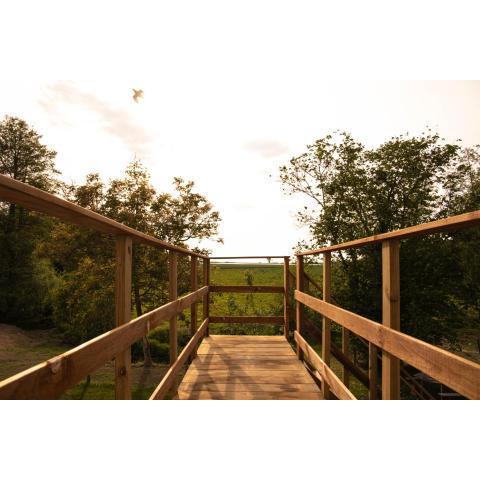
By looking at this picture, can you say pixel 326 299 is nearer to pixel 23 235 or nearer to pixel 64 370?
pixel 64 370

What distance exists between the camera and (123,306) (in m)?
1.57

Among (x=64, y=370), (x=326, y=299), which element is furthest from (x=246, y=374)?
(x=64, y=370)

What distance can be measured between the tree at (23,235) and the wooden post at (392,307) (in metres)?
16.0

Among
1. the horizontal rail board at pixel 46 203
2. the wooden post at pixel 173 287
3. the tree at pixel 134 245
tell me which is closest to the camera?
the horizontal rail board at pixel 46 203

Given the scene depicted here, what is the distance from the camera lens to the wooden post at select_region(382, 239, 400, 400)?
1589mm

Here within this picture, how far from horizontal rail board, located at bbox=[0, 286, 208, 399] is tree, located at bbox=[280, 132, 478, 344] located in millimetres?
9776

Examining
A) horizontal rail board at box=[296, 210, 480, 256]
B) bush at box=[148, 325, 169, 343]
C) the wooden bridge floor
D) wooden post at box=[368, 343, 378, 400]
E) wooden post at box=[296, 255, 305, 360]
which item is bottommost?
bush at box=[148, 325, 169, 343]

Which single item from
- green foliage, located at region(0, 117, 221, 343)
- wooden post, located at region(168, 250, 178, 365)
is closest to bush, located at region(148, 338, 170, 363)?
green foliage, located at region(0, 117, 221, 343)

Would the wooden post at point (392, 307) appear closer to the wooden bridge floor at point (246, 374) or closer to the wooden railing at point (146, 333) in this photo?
the wooden railing at point (146, 333)

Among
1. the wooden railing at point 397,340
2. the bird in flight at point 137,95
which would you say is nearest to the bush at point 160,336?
the bird in flight at point 137,95

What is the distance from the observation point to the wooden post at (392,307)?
1.59 meters

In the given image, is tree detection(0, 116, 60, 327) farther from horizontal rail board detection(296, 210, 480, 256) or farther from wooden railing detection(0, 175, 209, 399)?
horizontal rail board detection(296, 210, 480, 256)

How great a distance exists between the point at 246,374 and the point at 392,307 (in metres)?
2.53
